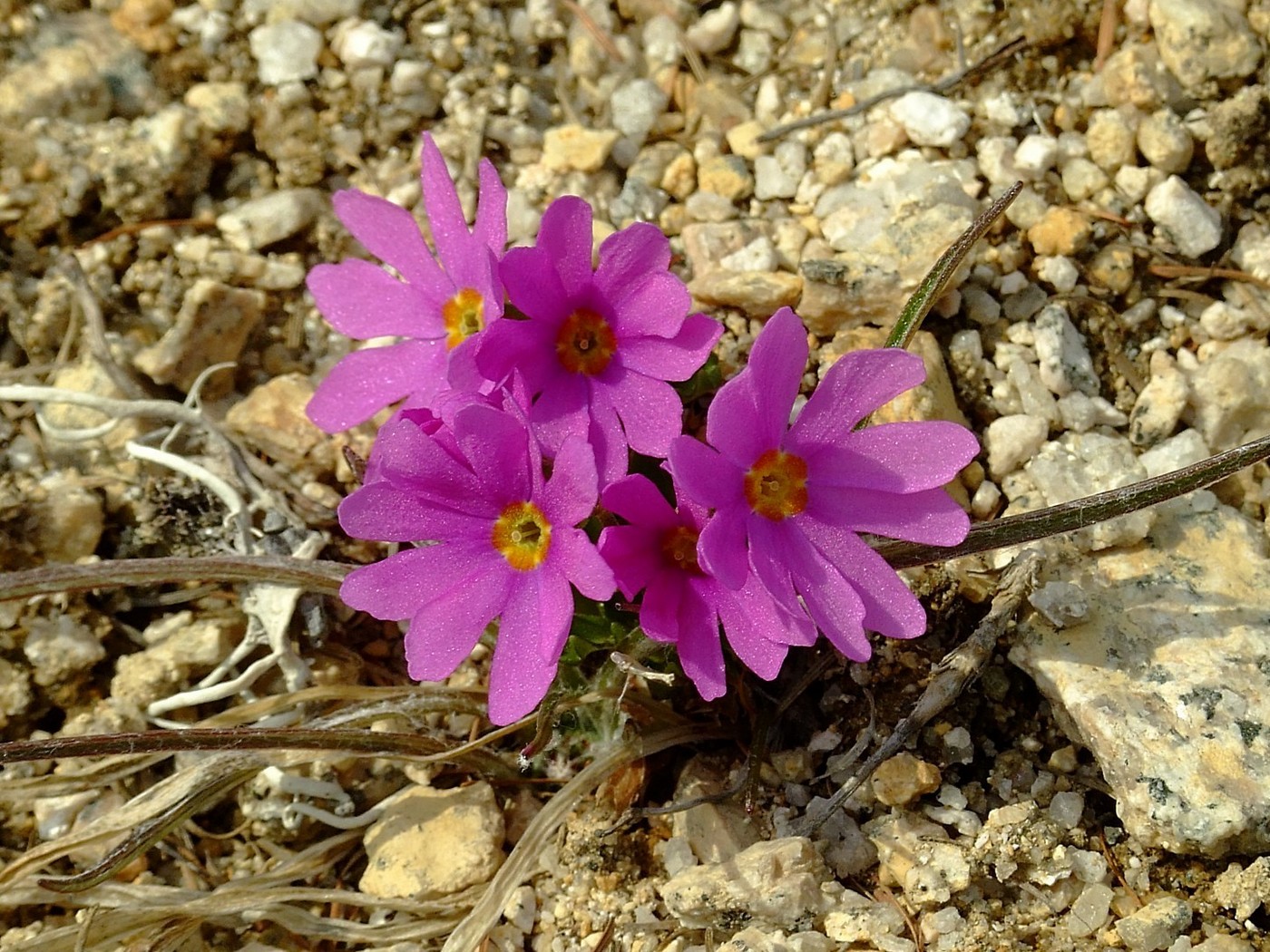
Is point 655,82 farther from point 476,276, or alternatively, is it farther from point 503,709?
point 503,709

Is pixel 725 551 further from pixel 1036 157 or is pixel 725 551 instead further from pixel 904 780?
pixel 1036 157

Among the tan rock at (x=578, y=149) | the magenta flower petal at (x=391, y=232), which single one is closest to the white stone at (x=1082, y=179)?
the tan rock at (x=578, y=149)

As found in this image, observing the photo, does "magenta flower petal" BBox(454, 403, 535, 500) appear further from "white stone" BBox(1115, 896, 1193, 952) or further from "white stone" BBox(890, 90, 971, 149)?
"white stone" BBox(890, 90, 971, 149)

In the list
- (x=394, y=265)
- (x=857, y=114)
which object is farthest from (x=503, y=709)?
(x=857, y=114)

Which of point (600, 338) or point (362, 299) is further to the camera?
point (362, 299)

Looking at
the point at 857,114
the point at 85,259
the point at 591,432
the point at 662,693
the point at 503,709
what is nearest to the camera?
the point at 503,709

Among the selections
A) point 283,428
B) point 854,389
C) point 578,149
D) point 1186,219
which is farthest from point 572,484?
point 1186,219

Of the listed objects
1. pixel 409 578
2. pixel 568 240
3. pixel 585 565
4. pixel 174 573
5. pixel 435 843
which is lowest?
pixel 435 843
